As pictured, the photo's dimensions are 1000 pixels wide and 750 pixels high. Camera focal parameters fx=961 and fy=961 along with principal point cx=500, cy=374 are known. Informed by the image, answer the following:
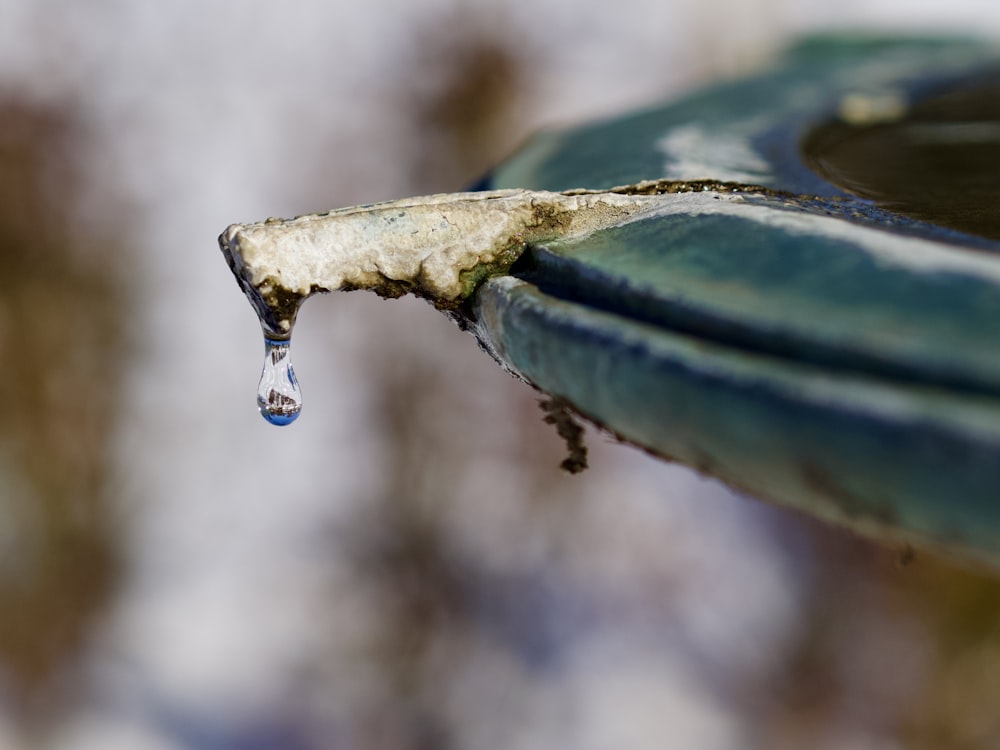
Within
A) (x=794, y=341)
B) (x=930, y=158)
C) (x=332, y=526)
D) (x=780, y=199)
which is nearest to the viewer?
(x=794, y=341)

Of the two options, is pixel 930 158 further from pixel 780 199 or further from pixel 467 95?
pixel 467 95

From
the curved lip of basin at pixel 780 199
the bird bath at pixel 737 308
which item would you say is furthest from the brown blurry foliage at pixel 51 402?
the bird bath at pixel 737 308

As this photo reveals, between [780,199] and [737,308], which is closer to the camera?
[737,308]

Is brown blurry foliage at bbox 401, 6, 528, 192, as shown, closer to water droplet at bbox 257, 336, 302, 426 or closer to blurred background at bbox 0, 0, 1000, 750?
blurred background at bbox 0, 0, 1000, 750

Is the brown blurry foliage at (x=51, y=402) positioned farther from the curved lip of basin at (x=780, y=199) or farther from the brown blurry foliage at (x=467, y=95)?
the curved lip of basin at (x=780, y=199)

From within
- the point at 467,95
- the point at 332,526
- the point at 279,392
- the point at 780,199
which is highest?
the point at 780,199

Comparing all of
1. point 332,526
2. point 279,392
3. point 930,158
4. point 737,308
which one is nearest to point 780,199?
point 737,308

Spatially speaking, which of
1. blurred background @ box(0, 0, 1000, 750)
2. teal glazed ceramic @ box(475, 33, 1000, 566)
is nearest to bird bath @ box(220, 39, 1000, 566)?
teal glazed ceramic @ box(475, 33, 1000, 566)
